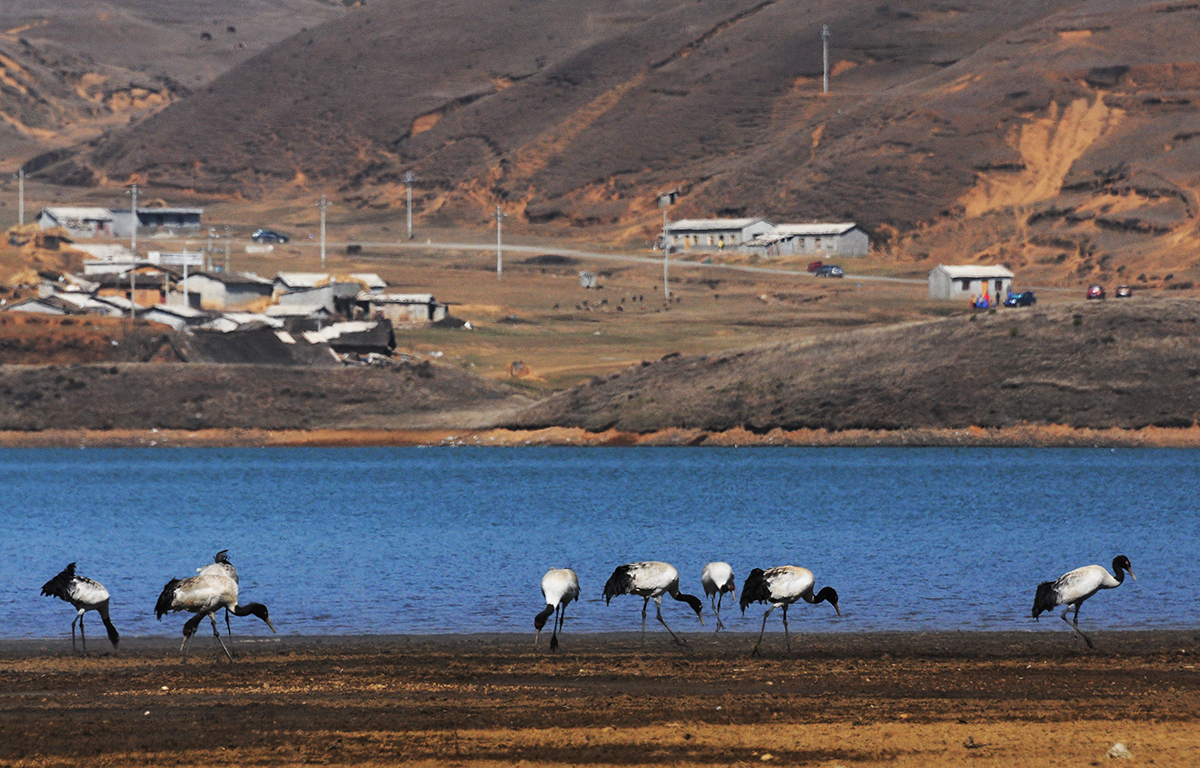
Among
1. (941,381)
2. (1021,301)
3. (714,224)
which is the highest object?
(714,224)

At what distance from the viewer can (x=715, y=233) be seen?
167250 mm

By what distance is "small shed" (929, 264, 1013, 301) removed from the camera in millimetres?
126938

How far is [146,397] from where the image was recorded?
89188mm

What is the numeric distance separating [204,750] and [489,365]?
8614cm

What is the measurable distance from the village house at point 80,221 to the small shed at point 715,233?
64.6m

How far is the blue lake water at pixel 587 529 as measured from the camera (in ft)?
95.4

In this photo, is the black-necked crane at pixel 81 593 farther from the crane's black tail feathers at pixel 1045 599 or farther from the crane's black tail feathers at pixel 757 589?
the crane's black tail feathers at pixel 1045 599

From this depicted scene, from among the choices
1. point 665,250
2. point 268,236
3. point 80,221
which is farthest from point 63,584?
point 80,221

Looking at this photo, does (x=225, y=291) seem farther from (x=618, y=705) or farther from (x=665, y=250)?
(x=618, y=705)

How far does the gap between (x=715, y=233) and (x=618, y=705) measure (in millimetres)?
151059

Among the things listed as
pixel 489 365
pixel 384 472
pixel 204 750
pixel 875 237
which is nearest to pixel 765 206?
pixel 875 237

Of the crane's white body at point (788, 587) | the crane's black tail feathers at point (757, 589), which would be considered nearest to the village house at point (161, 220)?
the crane's black tail feathers at point (757, 589)

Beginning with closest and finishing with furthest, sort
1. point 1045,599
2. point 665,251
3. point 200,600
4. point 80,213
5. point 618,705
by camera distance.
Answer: point 618,705
point 200,600
point 1045,599
point 665,251
point 80,213

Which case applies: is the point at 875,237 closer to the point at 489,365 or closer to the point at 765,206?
the point at 765,206
